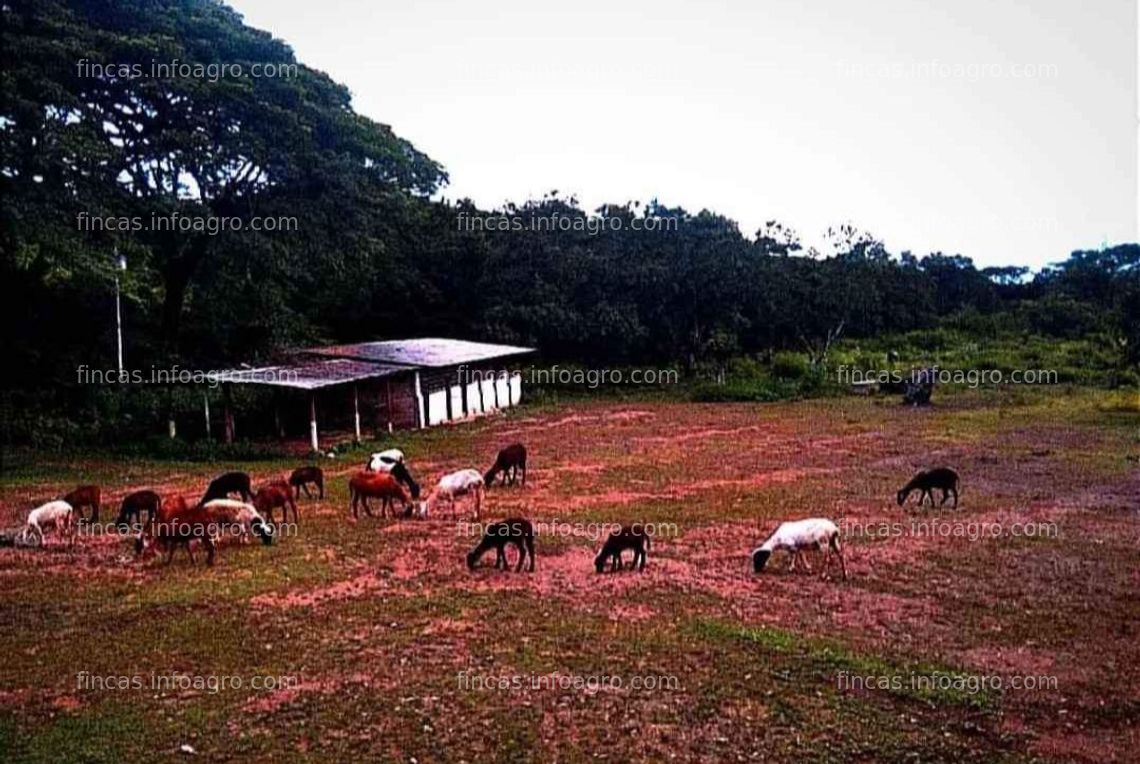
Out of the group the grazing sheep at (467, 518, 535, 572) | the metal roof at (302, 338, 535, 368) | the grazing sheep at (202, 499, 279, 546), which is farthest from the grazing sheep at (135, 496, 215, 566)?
the metal roof at (302, 338, 535, 368)

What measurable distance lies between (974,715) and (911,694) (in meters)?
0.58

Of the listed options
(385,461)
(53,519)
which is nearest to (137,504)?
(53,519)

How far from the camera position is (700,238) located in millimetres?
46656

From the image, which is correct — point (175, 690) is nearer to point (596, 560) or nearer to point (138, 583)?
point (138, 583)

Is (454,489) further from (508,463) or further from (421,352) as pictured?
(421,352)

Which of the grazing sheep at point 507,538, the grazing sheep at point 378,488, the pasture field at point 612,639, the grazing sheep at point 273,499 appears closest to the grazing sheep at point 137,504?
the pasture field at point 612,639

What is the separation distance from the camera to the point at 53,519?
15.0 meters

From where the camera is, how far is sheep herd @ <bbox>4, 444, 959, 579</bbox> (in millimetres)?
12500

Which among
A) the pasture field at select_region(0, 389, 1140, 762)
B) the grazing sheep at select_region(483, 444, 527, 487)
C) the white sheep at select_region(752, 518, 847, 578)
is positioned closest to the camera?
the pasture field at select_region(0, 389, 1140, 762)

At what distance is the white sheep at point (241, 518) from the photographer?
14.2 metres

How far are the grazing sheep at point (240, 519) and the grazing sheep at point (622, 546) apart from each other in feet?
17.9

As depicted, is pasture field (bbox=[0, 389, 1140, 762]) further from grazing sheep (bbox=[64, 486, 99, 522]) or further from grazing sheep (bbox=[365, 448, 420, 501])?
grazing sheep (bbox=[64, 486, 99, 522])

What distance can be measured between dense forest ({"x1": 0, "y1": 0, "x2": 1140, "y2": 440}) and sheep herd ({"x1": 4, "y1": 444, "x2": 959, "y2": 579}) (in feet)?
30.7

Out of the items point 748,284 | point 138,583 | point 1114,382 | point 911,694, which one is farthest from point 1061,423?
point 138,583
